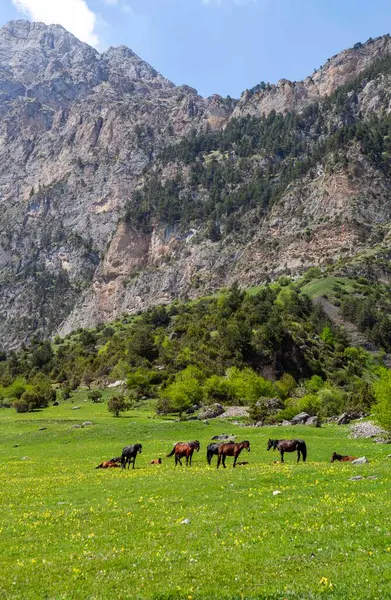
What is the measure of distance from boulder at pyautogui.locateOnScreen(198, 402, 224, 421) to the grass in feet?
128

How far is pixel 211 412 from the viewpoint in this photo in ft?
230

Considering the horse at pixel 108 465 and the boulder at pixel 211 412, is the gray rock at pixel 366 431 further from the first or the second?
the boulder at pixel 211 412

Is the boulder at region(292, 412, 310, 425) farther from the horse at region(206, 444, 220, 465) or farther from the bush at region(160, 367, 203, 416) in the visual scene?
the horse at region(206, 444, 220, 465)

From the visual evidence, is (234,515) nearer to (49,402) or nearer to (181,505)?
(181,505)

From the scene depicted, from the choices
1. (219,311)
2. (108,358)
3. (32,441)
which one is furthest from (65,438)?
(219,311)

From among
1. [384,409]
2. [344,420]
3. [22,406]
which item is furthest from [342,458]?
[22,406]

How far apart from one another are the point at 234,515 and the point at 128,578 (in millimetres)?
6035

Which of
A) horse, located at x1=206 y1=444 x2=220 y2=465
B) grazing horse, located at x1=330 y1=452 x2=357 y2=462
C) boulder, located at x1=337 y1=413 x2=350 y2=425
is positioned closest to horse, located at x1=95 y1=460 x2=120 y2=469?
horse, located at x1=206 y1=444 x2=220 y2=465

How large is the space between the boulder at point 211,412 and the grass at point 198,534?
39.0 meters

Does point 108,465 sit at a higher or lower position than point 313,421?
higher

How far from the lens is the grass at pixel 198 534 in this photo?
10.4 m

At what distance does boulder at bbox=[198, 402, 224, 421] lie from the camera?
6957cm

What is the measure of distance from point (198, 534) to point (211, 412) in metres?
56.9

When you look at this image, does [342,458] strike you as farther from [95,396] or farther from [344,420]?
[95,396]
